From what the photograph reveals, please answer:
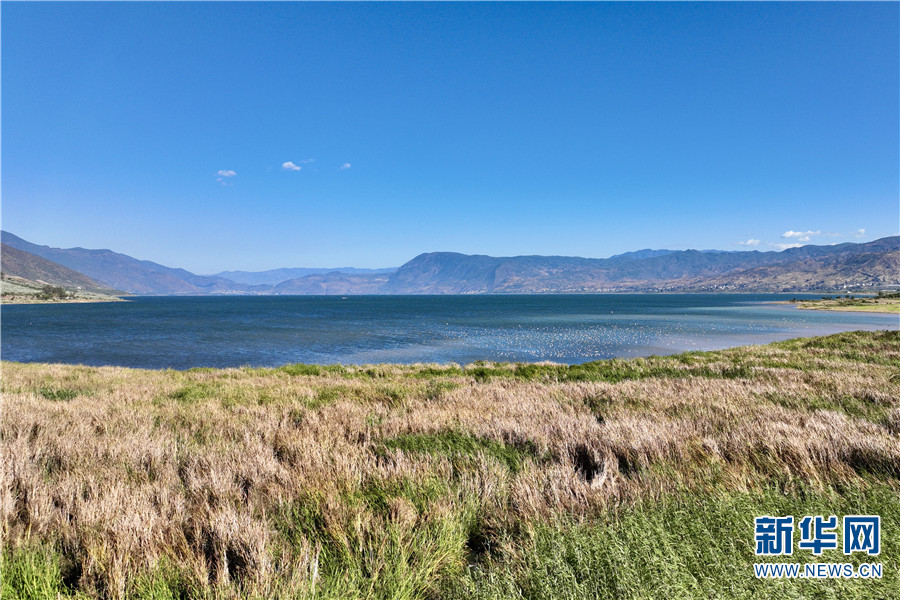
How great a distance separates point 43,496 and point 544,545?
3.98m

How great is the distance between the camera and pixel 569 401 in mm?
8531

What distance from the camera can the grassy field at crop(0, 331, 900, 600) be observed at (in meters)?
2.40

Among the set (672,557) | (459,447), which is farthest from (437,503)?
(459,447)

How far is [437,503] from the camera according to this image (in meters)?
3.30

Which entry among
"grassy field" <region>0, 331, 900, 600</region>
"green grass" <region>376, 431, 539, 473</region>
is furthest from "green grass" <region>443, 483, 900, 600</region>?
"green grass" <region>376, 431, 539, 473</region>

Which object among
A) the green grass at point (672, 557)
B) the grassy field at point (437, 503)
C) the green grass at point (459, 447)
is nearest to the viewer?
the green grass at point (672, 557)

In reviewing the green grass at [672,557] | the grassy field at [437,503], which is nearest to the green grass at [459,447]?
the grassy field at [437,503]

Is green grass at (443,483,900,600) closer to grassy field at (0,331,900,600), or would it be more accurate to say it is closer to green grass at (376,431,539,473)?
grassy field at (0,331,900,600)

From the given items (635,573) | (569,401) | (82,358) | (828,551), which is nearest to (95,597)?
(635,573)

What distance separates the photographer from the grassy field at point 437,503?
2402mm

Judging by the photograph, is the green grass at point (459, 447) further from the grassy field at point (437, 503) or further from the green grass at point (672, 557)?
the green grass at point (672, 557)

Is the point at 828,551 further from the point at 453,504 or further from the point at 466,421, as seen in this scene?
the point at 466,421

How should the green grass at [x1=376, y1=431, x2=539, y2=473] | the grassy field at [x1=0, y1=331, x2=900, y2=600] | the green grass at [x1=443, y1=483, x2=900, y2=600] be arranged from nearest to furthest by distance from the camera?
the green grass at [x1=443, y1=483, x2=900, y2=600] < the grassy field at [x1=0, y1=331, x2=900, y2=600] < the green grass at [x1=376, y1=431, x2=539, y2=473]

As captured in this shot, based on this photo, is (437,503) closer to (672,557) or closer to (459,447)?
Result: (672,557)
